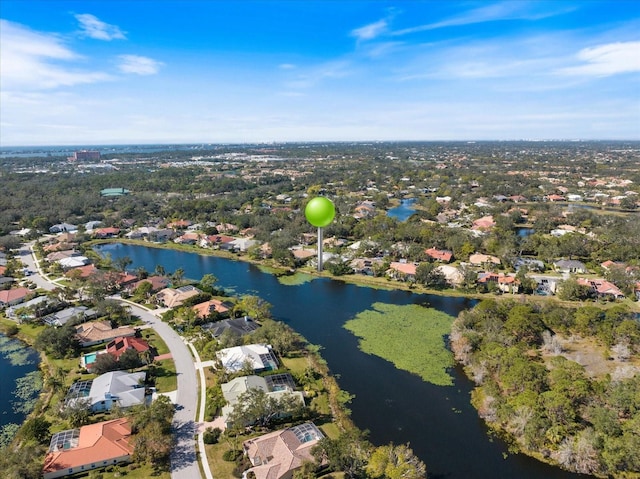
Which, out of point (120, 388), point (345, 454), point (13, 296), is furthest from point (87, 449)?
point (13, 296)

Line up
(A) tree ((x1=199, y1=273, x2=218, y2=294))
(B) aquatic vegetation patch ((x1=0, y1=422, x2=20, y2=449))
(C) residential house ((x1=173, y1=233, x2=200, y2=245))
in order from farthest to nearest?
(C) residential house ((x1=173, y1=233, x2=200, y2=245)), (A) tree ((x1=199, y1=273, x2=218, y2=294)), (B) aquatic vegetation patch ((x1=0, y1=422, x2=20, y2=449))

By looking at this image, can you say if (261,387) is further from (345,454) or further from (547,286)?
(547,286)

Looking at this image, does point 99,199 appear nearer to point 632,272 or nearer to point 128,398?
point 128,398

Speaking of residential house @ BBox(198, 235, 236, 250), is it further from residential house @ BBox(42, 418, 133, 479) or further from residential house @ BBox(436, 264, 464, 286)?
residential house @ BBox(42, 418, 133, 479)

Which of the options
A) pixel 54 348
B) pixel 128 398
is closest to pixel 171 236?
pixel 54 348

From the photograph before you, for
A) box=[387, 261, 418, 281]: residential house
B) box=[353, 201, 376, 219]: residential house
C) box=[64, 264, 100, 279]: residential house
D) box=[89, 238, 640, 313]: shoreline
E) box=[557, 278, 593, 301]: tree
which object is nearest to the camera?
box=[89, 238, 640, 313]: shoreline

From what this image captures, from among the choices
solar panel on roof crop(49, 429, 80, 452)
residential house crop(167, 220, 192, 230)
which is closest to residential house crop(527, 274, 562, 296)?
solar panel on roof crop(49, 429, 80, 452)

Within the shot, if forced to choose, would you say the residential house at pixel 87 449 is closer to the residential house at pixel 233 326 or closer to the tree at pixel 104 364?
the tree at pixel 104 364
